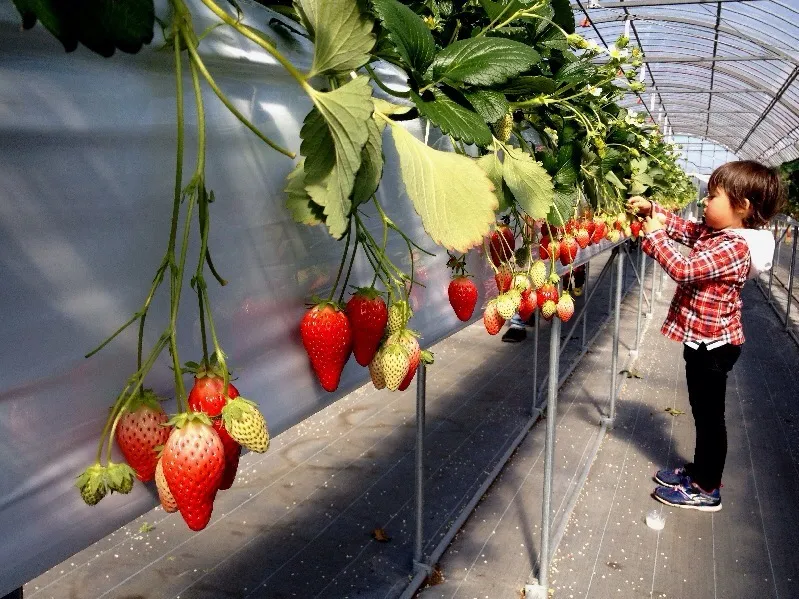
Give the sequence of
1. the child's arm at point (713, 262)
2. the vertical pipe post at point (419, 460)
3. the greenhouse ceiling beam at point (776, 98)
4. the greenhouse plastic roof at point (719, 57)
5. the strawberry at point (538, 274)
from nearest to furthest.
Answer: the strawberry at point (538, 274)
the vertical pipe post at point (419, 460)
the child's arm at point (713, 262)
the greenhouse plastic roof at point (719, 57)
the greenhouse ceiling beam at point (776, 98)

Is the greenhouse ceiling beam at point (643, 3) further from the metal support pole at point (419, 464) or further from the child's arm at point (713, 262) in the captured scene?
the metal support pole at point (419, 464)

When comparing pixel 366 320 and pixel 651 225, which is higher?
pixel 366 320

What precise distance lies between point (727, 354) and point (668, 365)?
8.61 feet

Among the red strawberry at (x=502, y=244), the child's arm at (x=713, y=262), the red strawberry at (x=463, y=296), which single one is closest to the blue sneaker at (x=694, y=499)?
the child's arm at (x=713, y=262)

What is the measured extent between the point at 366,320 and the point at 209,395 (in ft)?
0.87

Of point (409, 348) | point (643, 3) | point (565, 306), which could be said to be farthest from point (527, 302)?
point (643, 3)

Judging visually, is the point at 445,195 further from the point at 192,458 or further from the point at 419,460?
the point at 419,460

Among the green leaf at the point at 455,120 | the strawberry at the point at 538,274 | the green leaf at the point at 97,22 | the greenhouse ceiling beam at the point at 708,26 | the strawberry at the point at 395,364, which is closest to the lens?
the green leaf at the point at 97,22

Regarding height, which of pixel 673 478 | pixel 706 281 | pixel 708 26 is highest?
pixel 708 26

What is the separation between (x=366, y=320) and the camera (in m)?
0.73

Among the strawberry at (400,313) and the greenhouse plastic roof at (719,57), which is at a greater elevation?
the greenhouse plastic roof at (719,57)

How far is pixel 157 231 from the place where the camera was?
56cm

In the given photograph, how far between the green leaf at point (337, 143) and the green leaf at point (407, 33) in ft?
0.47

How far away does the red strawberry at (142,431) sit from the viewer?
0.48 meters
